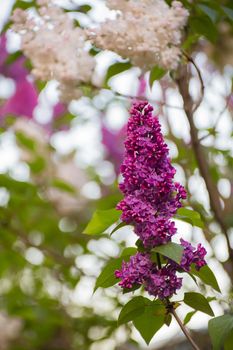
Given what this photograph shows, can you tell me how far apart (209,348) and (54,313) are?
1.66 ft

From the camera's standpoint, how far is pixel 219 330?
723 mm

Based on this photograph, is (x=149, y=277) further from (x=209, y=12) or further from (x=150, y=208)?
(x=209, y=12)

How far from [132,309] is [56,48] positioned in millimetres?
538

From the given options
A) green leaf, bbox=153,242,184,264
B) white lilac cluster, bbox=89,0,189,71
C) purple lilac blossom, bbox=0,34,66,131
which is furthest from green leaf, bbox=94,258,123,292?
purple lilac blossom, bbox=0,34,66,131

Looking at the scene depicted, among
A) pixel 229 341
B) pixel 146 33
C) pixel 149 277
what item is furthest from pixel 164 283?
pixel 146 33

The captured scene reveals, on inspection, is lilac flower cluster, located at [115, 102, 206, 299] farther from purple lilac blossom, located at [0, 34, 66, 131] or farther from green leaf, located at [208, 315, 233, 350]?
purple lilac blossom, located at [0, 34, 66, 131]

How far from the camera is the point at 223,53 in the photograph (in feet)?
5.73

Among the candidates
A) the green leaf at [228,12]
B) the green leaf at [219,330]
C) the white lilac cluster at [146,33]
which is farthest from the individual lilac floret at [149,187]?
the green leaf at [228,12]

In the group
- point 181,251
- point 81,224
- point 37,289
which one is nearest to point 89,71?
point 181,251

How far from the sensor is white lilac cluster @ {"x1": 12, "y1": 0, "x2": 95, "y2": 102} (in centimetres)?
116

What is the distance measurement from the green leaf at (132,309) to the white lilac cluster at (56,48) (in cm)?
50

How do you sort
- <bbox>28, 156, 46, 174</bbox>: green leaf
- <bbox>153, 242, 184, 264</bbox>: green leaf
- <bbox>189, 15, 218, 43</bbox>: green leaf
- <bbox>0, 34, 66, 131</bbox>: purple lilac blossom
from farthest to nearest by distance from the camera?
1. <bbox>0, 34, 66, 131</bbox>: purple lilac blossom
2. <bbox>28, 156, 46, 174</bbox>: green leaf
3. <bbox>189, 15, 218, 43</bbox>: green leaf
4. <bbox>153, 242, 184, 264</bbox>: green leaf

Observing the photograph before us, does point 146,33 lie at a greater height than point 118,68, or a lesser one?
greater

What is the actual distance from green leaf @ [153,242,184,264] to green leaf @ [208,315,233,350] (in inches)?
3.8
